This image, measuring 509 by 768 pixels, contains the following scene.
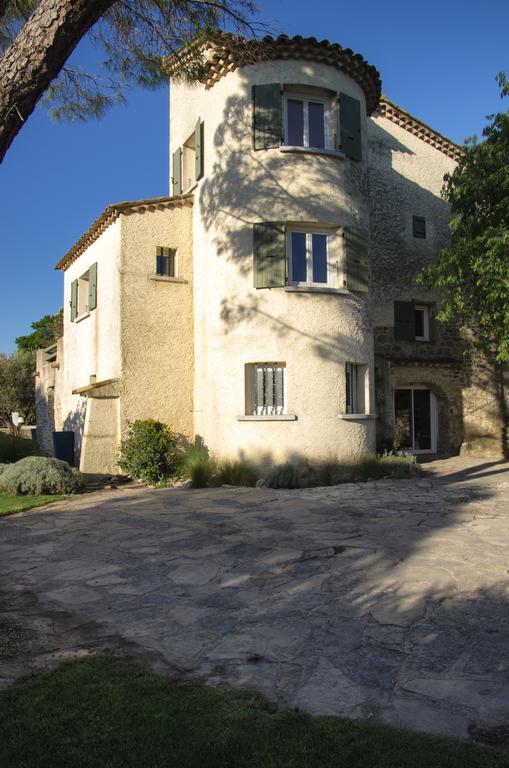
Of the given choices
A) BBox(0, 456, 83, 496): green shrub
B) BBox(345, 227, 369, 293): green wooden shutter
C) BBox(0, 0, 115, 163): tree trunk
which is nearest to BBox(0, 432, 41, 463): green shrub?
BBox(0, 456, 83, 496): green shrub

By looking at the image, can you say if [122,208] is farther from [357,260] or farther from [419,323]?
[419,323]

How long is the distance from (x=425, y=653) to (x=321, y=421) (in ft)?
29.2

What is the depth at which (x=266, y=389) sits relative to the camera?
1314 centimetres

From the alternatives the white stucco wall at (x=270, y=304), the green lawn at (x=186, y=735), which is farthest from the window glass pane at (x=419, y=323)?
the green lawn at (x=186, y=735)

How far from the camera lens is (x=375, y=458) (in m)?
13.1

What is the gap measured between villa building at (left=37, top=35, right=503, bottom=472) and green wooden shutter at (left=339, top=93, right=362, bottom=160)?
0.04 metres

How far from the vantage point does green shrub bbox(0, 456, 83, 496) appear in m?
11.4

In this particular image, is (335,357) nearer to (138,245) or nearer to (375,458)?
(375,458)

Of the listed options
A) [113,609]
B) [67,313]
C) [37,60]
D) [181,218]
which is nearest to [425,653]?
[113,609]

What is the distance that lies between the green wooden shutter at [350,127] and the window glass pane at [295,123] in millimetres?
890

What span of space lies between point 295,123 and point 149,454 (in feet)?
26.9

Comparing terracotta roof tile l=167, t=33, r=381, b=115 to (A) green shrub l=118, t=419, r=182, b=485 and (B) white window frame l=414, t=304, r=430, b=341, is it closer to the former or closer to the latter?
(B) white window frame l=414, t=304, r=430, b=341

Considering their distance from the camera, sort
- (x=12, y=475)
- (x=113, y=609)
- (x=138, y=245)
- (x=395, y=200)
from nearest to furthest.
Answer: (x=113, y=609), (x=12, y=475), (x=138, y=245), (x=395, y=200)

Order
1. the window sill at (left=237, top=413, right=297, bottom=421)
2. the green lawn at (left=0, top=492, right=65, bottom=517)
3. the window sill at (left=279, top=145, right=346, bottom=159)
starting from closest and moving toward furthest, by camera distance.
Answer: the green lawn at (left=0, top=492, right=65, bottom=517) → the window sill at (left=237, top=413, right=297, bottom=421) → the window sill at (left=279, top=145, right=346, bottom=159)
